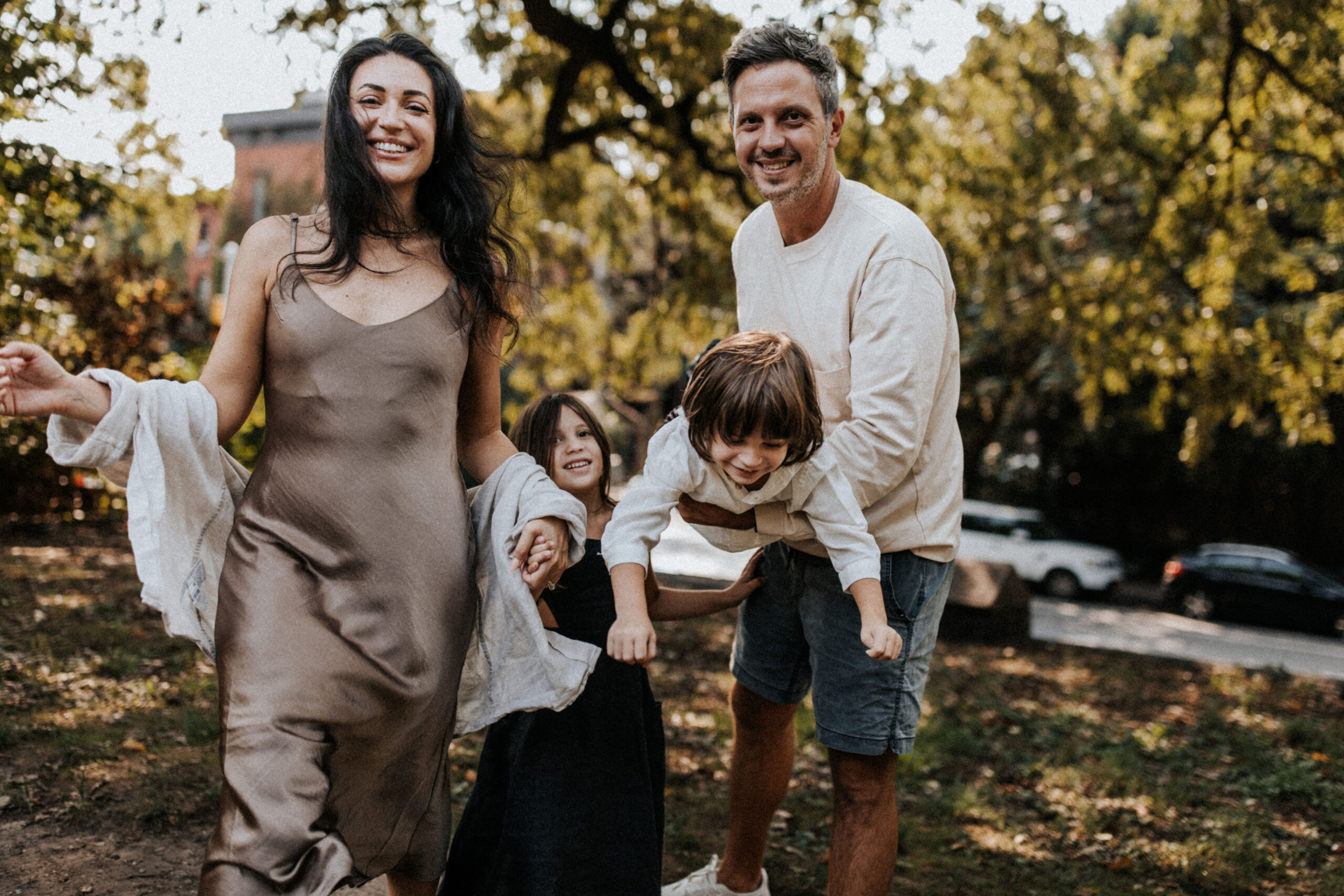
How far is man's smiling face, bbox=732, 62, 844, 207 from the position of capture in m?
2.46

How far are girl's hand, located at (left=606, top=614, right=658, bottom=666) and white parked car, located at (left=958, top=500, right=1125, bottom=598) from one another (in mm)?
15613

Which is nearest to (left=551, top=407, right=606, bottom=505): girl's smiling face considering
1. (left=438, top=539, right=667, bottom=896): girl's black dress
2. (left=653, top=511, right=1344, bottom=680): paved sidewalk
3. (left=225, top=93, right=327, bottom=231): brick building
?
(left=438, top=539, right=667, bottom=896): girl's black dress

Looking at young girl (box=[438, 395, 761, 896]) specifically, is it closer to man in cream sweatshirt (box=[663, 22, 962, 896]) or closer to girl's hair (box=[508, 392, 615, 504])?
girl's hair (box=[508, 392, 615, 504])

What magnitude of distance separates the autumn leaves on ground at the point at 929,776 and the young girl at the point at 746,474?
1.71 meters

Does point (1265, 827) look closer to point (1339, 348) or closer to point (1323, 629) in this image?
point (1339, 348)

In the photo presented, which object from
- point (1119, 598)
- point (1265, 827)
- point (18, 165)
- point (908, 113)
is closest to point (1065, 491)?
point (1119, 598)

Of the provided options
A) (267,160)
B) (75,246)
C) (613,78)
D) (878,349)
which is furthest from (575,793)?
(267,160)

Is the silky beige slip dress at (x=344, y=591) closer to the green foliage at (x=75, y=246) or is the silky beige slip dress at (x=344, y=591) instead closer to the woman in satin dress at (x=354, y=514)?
the woman in satin dress at (x=354, y=514)

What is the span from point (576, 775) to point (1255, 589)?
51.8 ft

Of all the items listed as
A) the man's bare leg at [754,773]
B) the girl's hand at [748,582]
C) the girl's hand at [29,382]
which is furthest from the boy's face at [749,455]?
the girl's hand at [29,382]

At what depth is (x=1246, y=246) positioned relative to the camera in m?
8.91

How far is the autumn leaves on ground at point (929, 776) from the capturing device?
353 cm

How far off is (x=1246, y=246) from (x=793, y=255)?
26.1ft

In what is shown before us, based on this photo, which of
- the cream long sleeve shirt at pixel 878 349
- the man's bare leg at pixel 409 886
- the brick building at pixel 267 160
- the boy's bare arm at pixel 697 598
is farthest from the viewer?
the brick building at pixel 267 160
